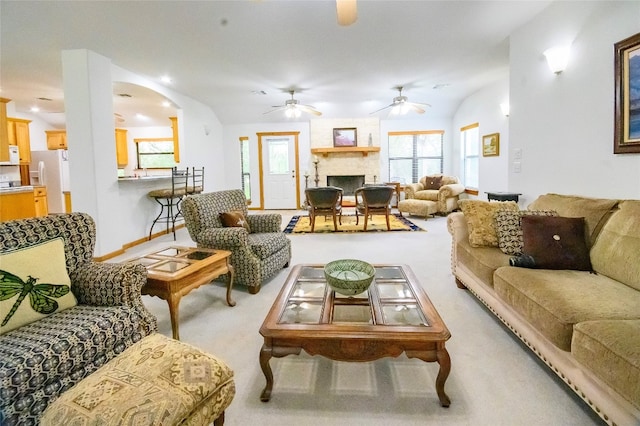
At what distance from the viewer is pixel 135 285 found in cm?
180

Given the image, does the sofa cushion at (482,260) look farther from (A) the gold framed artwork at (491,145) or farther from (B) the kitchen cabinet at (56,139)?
(B) the kitchen cabinet at (56,139)

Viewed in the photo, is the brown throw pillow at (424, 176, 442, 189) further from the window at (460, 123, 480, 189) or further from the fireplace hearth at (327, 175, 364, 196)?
the fireplace hearth at (327, 175, 364, 196)

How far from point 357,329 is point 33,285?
149 centimetres

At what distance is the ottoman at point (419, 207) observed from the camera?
6.82m

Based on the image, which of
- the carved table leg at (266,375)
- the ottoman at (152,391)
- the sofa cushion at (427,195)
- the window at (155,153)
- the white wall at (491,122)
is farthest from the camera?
the window at (155,153)

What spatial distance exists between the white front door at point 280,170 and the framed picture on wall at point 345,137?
3.61ft

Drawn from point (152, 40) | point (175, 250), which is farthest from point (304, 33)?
point (175, 250)

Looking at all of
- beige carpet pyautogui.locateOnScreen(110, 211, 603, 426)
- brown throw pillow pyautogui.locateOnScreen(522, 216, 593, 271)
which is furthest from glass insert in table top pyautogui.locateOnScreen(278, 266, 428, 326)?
brown throw pillow pyautogui.locateOnScreen(522, 216, 593, 271)

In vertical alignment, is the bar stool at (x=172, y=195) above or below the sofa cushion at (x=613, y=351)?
above

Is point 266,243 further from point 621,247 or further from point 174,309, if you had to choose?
point 621,247

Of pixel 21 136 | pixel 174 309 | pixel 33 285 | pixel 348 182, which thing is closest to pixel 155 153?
pixel 21 136

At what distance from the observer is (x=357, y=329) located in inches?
62.5

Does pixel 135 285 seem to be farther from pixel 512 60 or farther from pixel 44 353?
pixel 512 60

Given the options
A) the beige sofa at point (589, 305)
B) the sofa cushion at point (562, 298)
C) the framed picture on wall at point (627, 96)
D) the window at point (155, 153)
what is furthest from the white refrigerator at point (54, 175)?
the framed picture on wall at point (627, 96)
